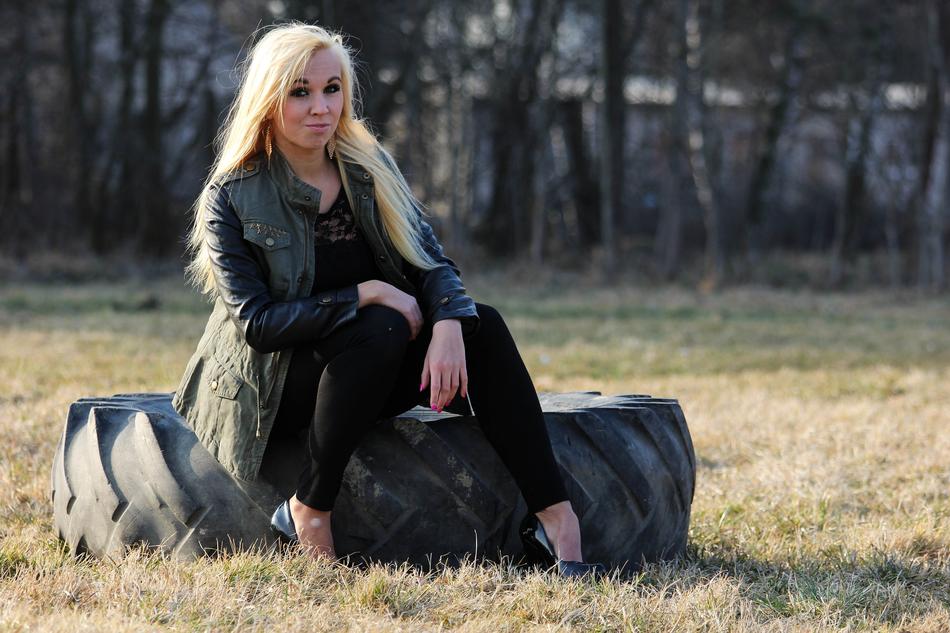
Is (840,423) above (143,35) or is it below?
below

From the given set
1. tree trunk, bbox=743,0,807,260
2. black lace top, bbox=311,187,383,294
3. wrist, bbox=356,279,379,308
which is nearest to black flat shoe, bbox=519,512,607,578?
wrist, bbox=356,279,379,308

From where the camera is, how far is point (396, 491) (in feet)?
11.0

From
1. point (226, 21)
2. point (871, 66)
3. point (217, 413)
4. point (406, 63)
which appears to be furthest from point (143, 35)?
point (217, 413)

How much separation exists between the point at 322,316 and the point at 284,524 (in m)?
0.61

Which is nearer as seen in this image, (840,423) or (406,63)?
(840,423)

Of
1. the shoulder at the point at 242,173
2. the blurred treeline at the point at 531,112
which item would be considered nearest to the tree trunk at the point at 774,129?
the blurred treeline at the point at 531,112

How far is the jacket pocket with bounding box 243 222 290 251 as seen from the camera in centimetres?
335

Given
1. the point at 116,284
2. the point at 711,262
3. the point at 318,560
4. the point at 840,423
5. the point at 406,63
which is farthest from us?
the point at 406,63

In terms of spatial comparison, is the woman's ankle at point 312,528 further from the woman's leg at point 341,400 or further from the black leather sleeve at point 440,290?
the black leather sleeve at point 440,290

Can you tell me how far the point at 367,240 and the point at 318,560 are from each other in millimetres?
1002

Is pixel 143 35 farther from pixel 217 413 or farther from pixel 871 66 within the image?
pixel 217 413

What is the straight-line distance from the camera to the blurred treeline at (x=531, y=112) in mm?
16359

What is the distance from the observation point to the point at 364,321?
10.6 ft

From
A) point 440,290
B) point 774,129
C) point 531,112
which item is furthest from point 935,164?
point 440,290
